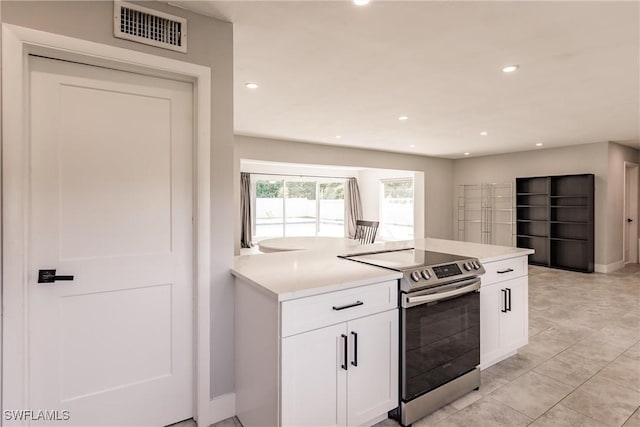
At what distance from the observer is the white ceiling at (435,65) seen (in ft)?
6.56

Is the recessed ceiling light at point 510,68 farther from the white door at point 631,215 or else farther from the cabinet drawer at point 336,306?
the white door at point 631,215

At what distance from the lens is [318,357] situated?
1651mm

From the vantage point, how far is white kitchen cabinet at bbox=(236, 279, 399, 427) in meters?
1.57

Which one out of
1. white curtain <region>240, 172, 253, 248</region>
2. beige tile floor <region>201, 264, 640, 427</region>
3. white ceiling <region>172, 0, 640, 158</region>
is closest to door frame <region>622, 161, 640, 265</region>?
white ceiling <region>172, 0, 640, 158</region>

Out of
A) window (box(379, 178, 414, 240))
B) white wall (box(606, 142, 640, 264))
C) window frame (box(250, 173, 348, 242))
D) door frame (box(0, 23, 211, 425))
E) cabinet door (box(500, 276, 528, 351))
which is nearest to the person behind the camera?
door frame (box(0, 23, 211, 425))

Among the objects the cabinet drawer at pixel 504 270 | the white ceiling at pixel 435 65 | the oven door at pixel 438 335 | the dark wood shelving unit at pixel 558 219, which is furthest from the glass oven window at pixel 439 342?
the dark wood shelving unit at pixel 558 219

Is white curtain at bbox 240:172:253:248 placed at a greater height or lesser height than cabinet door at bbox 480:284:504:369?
greater

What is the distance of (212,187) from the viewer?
200 cm

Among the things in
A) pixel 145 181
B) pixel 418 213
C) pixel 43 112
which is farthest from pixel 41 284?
pixel 418 213

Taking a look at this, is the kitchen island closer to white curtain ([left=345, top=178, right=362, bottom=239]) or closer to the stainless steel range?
the stainless steel range

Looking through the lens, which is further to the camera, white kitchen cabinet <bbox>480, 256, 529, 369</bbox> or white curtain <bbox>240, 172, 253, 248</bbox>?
white curtain <bbox>240, 172, 253, 248</bbox>

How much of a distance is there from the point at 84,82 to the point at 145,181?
564 millimetres

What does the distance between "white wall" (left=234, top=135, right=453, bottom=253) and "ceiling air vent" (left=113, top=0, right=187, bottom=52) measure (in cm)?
377

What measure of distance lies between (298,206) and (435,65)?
7.18 meters
